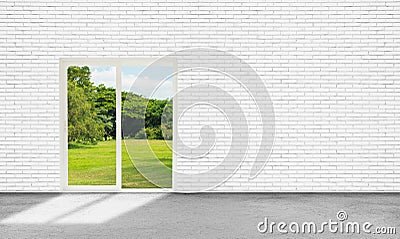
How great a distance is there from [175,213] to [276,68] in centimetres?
284

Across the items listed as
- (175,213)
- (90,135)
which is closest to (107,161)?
(90,135)

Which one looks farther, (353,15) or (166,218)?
(353,15)

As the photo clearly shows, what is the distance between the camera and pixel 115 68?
793 centimetres

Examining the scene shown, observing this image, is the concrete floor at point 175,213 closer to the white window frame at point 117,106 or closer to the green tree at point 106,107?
the white window frame at point 117,106

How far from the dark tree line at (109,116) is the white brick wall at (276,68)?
0.96 feet

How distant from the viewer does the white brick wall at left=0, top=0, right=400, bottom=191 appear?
304 inches

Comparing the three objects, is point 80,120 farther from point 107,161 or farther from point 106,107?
point 107,161

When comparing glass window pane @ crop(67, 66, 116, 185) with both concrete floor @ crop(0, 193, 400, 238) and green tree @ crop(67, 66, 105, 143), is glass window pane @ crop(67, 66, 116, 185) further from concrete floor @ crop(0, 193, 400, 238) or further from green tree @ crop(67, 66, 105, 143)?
concrete floor @ crop(0, 193, 400, 238)

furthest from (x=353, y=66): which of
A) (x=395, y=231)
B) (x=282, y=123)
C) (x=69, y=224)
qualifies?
(x=69, y=224)

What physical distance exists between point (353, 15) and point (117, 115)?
3872 millimetres

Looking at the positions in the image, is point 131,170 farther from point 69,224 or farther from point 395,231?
point 395,231

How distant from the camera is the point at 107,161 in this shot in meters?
7.94

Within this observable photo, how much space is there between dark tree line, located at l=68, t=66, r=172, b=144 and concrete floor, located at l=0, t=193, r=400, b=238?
957 mm

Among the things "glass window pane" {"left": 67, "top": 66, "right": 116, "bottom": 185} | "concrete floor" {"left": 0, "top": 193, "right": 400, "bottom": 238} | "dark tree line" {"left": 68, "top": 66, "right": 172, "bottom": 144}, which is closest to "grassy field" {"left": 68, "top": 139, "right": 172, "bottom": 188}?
"glass window pane" {"left": 67, "top": 66, "right": 116, "bottom": 185}
